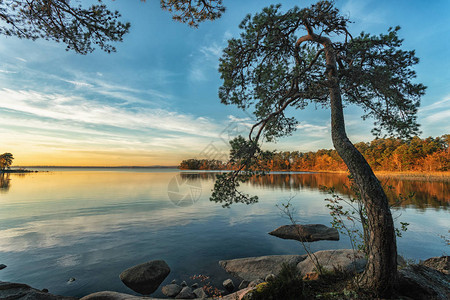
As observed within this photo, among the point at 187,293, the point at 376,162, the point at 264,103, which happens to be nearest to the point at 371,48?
the point at 264,103

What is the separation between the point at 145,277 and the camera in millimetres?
9289

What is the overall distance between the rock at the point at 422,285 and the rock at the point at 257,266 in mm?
4848

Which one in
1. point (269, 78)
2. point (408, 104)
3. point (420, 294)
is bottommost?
point (420, 294)

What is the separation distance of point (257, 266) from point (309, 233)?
6991 mm

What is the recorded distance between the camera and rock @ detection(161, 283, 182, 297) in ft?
26.8

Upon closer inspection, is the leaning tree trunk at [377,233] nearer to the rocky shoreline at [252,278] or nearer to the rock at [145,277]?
the rocky shoreline at [252,278]

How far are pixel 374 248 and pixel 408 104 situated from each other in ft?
16.6

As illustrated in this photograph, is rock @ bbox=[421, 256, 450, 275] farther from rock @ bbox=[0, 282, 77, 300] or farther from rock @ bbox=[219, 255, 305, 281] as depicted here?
rock @ bbox=[0, 282, 77, 300]

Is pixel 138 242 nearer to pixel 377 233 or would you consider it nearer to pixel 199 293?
pixel 199 293

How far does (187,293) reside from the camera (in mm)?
7930

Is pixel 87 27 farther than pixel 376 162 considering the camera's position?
No

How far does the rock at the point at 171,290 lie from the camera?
817 cm

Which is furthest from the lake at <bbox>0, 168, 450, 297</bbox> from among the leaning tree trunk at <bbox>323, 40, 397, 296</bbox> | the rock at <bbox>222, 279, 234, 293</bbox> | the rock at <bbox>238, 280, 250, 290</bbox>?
the leaning tree trunk at <bbox>323, 40, 397, 296</bbox>

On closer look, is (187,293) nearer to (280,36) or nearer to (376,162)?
(280,36)
